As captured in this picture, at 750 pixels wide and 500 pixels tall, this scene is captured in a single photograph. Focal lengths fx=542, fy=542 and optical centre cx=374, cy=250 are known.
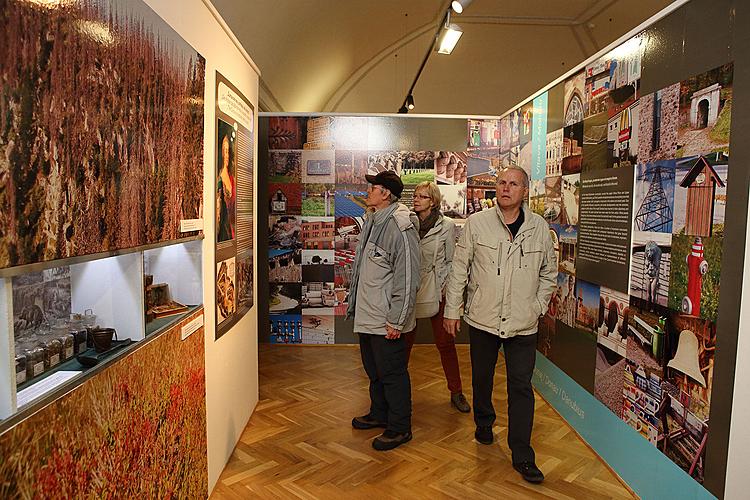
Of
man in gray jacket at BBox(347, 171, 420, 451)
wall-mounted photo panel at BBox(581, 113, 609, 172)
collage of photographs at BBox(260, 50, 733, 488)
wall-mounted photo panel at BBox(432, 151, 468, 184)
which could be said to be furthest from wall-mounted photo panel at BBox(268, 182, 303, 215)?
wall-mounted photo panel at BBox(581, 113, 609, 172)

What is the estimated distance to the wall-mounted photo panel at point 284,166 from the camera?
6.34 m

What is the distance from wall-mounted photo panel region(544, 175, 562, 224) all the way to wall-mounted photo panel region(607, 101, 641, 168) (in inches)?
34.4

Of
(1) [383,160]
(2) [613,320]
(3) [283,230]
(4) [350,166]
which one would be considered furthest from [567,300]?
(3) [283,230]

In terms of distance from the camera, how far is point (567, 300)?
4.14 m

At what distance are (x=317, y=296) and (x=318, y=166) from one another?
1535 millimetres

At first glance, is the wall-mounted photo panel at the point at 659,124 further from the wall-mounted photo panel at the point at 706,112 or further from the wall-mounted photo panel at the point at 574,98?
the wall-mounted photo panel at the point at 574,98

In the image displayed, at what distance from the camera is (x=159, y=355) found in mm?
2229

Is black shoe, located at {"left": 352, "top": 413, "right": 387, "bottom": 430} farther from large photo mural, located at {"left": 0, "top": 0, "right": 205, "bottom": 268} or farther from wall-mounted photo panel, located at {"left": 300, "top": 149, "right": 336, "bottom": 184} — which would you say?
wall-mounted photo panel, located at {"left": 300, "top": 149, "right": 336, "bottom": 184}

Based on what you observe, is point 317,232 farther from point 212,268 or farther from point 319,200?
point 212,268

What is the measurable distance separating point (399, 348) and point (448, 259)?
1.01 m

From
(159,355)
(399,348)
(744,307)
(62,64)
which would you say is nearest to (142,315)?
(159,355)

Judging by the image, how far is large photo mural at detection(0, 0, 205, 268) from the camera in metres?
1.30

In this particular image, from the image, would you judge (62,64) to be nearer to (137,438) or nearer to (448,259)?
(137,438)

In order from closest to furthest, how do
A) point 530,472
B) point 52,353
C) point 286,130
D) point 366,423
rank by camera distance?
point 52,353 → point 530,472 → point 366,423 → point 286,130
